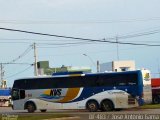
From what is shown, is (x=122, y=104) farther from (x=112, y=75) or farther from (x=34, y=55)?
(x=34, y=55)

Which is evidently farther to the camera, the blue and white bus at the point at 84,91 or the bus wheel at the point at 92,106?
the bus wheel at the point at 92,106

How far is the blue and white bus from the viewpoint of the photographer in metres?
39.7

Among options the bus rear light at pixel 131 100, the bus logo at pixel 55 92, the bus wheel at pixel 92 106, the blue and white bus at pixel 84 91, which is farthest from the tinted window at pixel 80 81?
the bus wheel at pixel 92 106

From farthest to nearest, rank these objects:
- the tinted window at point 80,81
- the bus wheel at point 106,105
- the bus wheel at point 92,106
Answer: the bus wheel at point 92,106 → the bus wheel at point 106,105 → the tinted window at point 80,81

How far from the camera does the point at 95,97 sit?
41062 mm

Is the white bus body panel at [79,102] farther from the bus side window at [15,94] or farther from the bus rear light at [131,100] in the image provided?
the bus side window at [15,94]

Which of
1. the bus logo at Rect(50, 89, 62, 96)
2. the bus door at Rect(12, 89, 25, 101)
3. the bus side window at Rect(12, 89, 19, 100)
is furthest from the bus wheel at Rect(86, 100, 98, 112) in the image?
the bus side window at Rect(12, 89, 19, 100)

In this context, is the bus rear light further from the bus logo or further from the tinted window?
the bus logo

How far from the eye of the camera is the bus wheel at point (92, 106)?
1607 inches

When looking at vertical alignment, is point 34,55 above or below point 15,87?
above

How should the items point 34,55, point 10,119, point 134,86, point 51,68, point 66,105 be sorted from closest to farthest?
1. point 10,119
2. point 134,86
3. point 66,105
4. point 34,55
5. point 51,68

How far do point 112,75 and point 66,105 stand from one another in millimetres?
5165

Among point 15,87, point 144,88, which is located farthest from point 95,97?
point 15,87

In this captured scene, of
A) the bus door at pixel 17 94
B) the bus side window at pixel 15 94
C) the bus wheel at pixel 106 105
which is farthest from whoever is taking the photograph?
the bus side window at pixel 15 94
